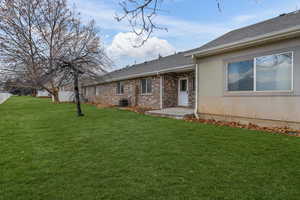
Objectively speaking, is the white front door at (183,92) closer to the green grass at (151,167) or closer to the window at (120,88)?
the window at (120,88)

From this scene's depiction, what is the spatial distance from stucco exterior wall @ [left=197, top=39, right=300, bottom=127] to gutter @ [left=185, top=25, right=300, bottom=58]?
7.5 inches

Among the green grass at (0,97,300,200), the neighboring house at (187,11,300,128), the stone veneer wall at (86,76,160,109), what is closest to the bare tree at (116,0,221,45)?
the green grass at (0,97,300,200)

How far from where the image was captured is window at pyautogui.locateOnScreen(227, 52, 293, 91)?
579 cm

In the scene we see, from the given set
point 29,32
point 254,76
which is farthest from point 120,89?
point 254,76

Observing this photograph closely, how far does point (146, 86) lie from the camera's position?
13531 mm

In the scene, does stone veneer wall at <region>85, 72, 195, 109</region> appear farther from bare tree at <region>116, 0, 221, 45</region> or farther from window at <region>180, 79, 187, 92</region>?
bare tree at <region>116, 0, 221, 45</region>

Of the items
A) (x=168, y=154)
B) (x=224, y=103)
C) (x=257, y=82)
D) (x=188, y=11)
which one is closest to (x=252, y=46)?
(x=257, y=82)

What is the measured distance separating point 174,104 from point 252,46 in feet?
21.2

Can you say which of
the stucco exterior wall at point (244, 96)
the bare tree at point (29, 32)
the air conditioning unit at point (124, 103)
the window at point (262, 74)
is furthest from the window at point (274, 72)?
the bare tree at point (29, 32)

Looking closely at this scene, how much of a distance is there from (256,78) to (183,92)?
567cm

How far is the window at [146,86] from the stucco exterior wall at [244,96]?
17.0 feet

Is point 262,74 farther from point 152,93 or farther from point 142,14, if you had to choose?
point 152,93

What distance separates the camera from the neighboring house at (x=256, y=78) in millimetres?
5660

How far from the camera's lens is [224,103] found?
24.4 feet
